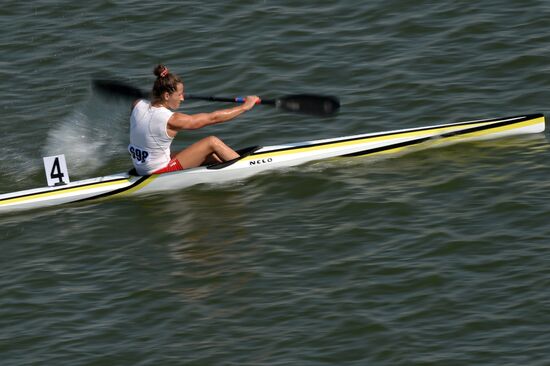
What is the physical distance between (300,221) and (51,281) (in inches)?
100

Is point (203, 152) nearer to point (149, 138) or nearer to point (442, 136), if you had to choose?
point (149, 138)

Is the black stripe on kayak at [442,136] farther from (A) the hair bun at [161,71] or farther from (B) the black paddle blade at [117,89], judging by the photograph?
(B) the black paddle blade at [117,89]

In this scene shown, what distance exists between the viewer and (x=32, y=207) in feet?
42.7

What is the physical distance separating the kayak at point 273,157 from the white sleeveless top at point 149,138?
0.15 m

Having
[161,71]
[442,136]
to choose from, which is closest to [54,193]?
[161,71]

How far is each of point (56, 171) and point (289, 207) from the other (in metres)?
2.65

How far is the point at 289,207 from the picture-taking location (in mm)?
12367

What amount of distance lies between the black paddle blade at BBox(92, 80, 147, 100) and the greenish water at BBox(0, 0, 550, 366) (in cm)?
53

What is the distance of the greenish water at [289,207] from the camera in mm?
9734

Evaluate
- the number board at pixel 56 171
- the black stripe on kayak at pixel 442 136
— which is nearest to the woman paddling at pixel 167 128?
the number board at pixel 56 171

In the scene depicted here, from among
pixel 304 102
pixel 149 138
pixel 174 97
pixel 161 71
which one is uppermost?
pixel 161 71

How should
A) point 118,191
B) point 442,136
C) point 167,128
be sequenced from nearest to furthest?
point 167,128, point 118,191, point 442,136

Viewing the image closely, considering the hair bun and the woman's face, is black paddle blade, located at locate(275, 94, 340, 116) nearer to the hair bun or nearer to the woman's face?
the woman's face

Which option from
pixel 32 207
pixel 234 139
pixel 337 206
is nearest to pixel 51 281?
pixel 32 207
